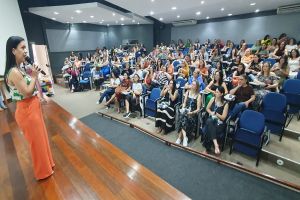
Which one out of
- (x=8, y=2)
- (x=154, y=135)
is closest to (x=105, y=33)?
(x=8, y=2)

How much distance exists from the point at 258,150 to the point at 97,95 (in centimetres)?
550

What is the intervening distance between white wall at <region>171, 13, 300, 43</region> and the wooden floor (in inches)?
391

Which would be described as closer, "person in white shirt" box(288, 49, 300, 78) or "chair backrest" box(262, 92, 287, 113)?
"chair backrest" box(262, 92, 287, 113)

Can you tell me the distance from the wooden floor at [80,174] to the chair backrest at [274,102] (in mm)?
2328

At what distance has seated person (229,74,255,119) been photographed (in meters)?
3.08

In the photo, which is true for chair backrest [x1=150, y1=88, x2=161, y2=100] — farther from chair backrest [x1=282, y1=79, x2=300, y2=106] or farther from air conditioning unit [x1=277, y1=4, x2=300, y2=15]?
air conditioning unit [x1=277, y1=4, x2=300, y2=15]

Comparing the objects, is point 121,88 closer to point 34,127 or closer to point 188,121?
point 188,121

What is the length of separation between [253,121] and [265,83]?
1.37 metres

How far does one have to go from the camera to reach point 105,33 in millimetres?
13758

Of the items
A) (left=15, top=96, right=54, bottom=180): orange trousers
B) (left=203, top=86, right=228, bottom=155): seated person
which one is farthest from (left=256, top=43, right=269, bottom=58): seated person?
(left=15, top=96, right=54, bottom=180): orange trousers

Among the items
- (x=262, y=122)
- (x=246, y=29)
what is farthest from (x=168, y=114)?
(x=246, y=29)

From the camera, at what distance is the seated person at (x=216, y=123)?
286 centimetres

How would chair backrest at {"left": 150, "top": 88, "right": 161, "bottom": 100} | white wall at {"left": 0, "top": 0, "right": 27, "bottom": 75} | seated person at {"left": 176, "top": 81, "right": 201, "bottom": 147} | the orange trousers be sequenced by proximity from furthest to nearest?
white wall at {"left": 0, "top": 0, "right": 27, "bottom": 75} → chair backrest at {"left": 150, "top": 88, "right": 161, "bottom": 100} → seated person at {"left": 176, "top": 81, "right": 201, "bottom": 147} → the orange trousers

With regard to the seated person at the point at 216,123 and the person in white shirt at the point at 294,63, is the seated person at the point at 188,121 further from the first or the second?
the person in white shirt at the point at 294,63
